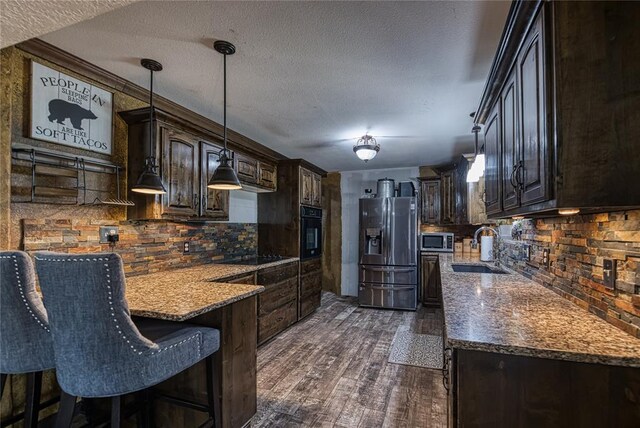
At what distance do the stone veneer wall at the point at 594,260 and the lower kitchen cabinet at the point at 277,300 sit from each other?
240 centimetres

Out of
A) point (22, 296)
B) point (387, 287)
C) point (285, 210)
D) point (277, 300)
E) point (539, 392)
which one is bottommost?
point (387, 287)

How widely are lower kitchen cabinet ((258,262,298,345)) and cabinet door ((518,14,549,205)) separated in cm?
255

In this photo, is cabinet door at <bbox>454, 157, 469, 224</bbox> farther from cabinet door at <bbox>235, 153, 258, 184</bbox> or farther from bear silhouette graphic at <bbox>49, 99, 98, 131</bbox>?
bear silhouette graphic at <bbox>49, 99, 98, 131</bbox>

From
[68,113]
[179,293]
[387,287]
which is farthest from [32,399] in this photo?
[387,287]

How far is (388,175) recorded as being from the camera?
5.96 meters

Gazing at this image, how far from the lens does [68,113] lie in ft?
7.05

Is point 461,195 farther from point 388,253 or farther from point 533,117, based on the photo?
point 533,117

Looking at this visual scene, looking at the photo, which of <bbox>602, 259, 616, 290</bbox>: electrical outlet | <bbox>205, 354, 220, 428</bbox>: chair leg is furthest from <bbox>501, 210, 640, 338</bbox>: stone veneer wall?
<bbox>205, 354, 220, 428</bbox>: chair leg

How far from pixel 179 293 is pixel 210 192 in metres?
1.44

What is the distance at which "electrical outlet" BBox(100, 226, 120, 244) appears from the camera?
2.34 metres

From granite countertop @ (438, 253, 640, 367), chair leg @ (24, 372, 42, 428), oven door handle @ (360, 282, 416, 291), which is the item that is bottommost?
oven door handle @ (360, 282, 416, 291)

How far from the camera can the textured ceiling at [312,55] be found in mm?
1628

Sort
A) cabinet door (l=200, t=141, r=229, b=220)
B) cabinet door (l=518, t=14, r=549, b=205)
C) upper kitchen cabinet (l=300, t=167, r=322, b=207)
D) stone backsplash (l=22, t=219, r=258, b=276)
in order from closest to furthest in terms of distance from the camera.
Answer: cabinet door (l=518, t=14, r=549, b=205) < stone backsplash (l=22, t=219, r=258, b=276) < cabinet door (l=200, t=141, r=229, b=220) < upper kitchen cabinet (l=300, t=167, r=322, b=207)

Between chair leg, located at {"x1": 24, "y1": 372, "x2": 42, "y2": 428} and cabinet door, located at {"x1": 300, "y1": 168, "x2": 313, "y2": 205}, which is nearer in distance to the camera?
Result: chair leg, located at {"x1": 24, "y1": 372, "x2": 42, "y2": 428}
